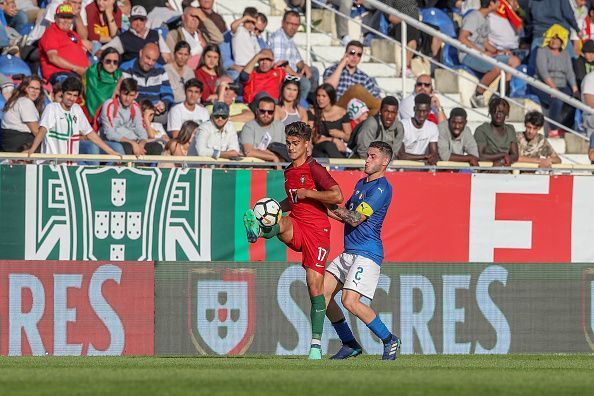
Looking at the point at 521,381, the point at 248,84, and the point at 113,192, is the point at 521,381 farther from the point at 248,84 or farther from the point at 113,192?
the point at 248,84

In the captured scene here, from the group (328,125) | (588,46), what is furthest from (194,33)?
(588,46)

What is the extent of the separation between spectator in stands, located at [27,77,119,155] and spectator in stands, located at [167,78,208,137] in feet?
4.84

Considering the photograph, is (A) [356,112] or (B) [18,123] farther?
(A) [356,112]

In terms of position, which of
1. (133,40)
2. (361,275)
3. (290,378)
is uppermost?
(133,40)

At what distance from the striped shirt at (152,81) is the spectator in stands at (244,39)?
146 cm

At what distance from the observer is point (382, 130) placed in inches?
706

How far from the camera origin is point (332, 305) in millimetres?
13305

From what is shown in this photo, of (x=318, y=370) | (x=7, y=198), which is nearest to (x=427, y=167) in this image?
(x=7, y=198)

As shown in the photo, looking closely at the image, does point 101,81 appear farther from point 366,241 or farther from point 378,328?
point 378,328

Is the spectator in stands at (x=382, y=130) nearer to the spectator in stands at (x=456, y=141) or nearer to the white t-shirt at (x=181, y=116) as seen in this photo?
the spectator in stands at (x=456, y=141)

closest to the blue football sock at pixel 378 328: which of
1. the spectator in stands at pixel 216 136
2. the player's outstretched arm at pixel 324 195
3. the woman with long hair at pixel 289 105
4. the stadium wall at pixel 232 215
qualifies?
the player's outstretched arm at pixel 324 195

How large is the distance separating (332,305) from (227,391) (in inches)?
162

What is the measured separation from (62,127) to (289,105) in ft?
10.7

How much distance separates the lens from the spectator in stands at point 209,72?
62.5 feet
